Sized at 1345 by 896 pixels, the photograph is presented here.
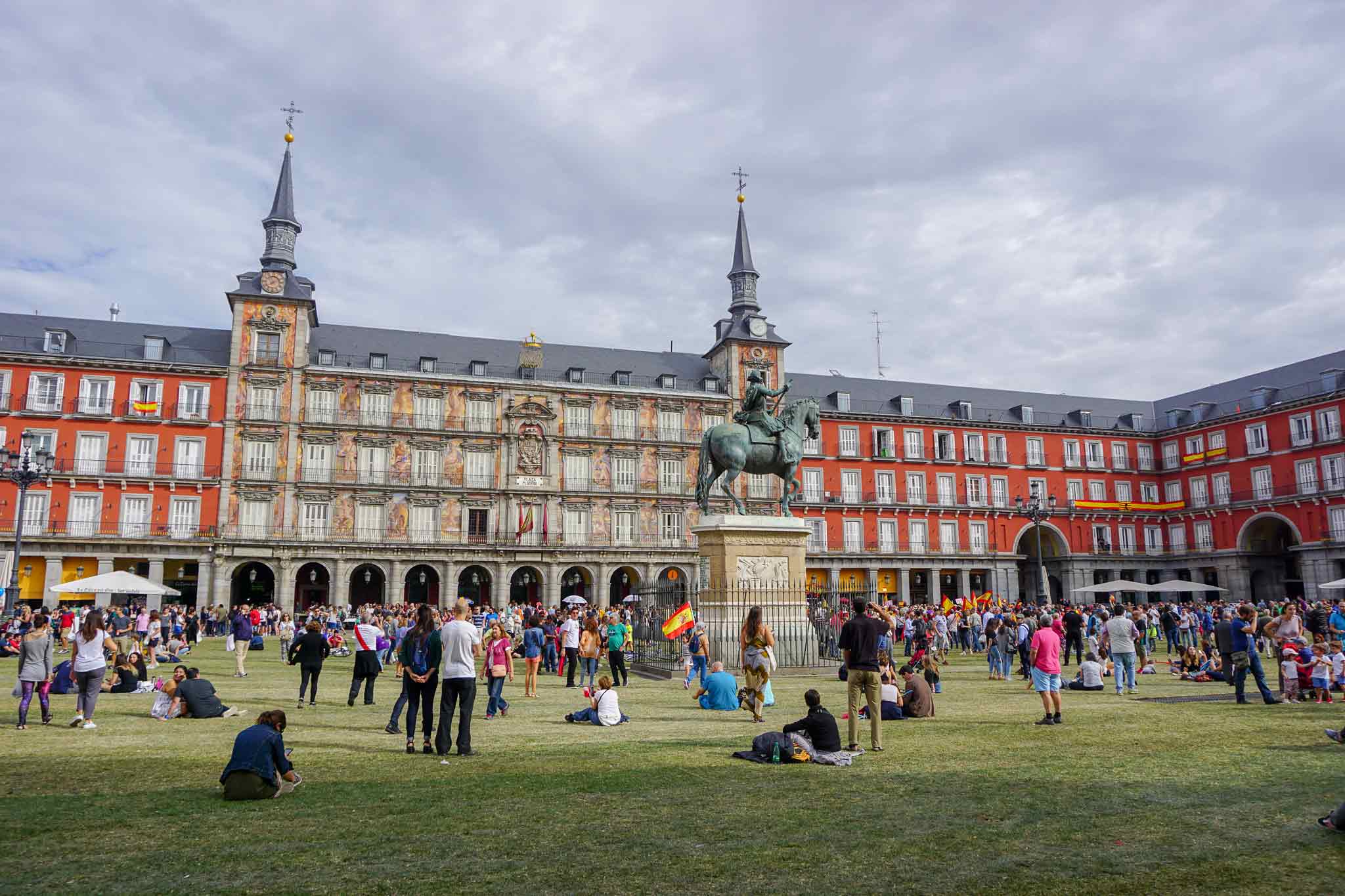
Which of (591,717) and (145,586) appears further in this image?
(145,586)

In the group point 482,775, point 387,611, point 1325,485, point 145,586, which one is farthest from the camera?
point 1325,485

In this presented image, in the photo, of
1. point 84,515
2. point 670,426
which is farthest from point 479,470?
point 84,515

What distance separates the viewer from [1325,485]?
45312 mm

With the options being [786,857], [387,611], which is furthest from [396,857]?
[387,611]

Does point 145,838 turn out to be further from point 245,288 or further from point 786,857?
point 245,288

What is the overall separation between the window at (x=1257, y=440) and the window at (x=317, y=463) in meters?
49.3

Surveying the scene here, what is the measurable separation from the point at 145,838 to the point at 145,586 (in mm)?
24737

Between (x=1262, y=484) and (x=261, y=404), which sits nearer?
(x=261, y=404)

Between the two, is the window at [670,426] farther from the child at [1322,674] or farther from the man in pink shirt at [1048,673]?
the man in pink shirt at [1048,673]

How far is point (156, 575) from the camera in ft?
132

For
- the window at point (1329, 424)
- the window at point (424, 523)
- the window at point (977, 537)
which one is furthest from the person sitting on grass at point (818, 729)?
the window at point (1329, 424)

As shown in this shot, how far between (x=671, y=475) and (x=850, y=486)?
10.7 meters

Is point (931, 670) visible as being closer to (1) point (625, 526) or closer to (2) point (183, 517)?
(1) point (625, 526)

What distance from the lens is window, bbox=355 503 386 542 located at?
43812 millimetres
